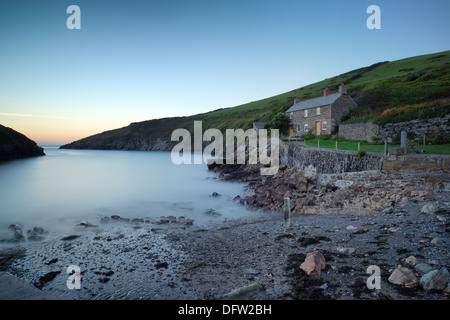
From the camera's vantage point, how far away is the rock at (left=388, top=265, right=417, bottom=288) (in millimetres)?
4793

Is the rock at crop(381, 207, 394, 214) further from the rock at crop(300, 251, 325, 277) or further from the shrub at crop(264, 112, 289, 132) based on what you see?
the shrub at crop(264, 112, 289, 132)

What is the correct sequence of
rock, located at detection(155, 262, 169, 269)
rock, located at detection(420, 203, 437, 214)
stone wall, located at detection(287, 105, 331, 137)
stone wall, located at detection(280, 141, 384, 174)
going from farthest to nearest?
stone wall, located at detection(287, 105, 331, 137)
stone wall, located at detection(280, 141, 384, 174)
rock, located at detection(420, 203, 437, 214)
rock, located at detection(155, 262, 169, 269)

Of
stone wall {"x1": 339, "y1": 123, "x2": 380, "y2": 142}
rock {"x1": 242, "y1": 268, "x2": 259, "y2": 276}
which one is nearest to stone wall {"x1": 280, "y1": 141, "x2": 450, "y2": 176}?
stone wall {"x1": 339, "y1": 123, "x2": 380, "y2": 142}

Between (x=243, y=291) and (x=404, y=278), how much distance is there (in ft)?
11.4

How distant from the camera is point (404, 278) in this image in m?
4.87

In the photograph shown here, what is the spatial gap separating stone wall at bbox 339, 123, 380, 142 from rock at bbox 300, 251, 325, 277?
77.9ft

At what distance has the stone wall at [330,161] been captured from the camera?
47.3 ft

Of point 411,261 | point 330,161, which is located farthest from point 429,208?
point 330,161

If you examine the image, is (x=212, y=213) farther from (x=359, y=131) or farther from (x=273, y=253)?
(x=359, y=131)

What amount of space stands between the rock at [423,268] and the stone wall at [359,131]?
2332cm

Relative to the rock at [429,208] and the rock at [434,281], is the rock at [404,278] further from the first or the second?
the rock at [429,208]

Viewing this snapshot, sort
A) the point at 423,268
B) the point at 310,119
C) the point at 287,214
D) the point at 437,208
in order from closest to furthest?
the point at 423,268 → the point at 437,208 → the point at 287,214 → the point at 310,119
